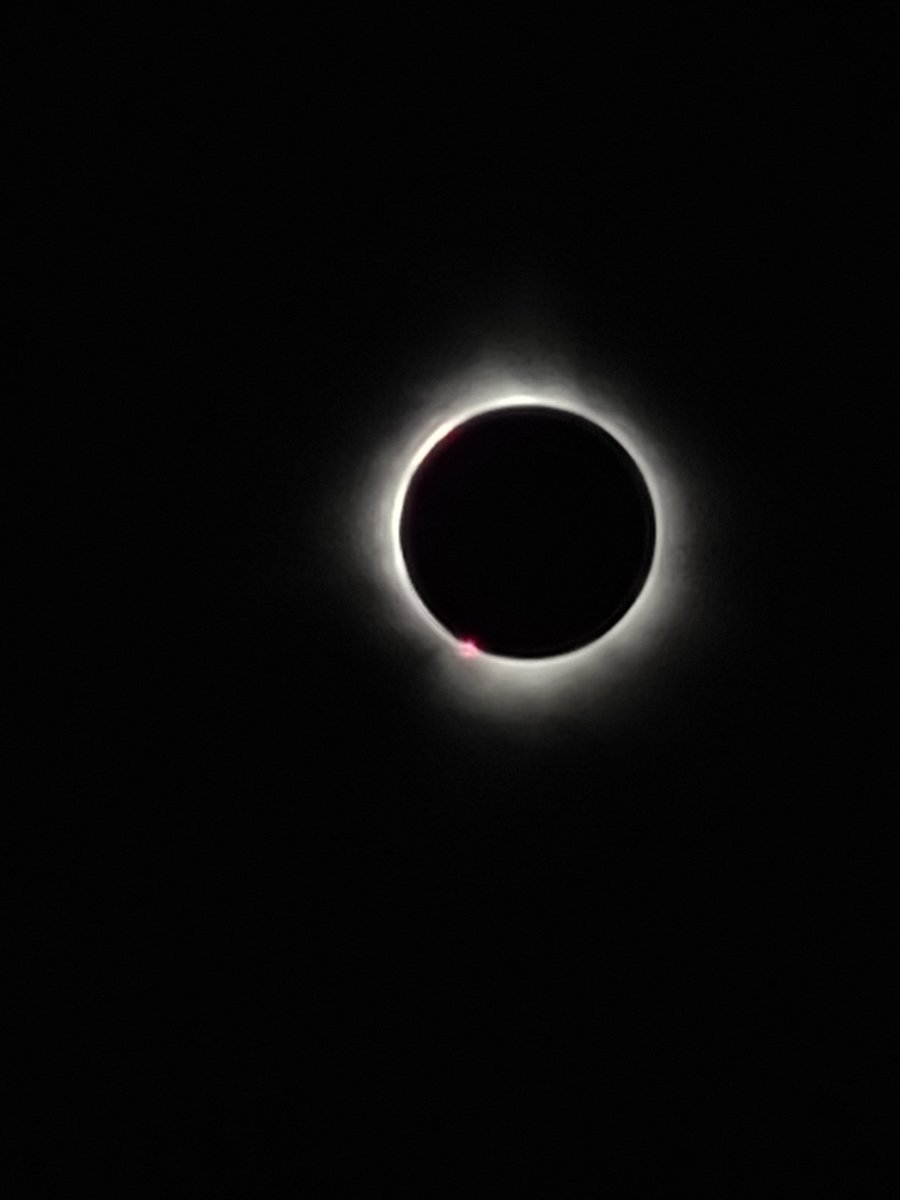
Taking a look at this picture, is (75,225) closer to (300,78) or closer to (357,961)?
(300,78)
